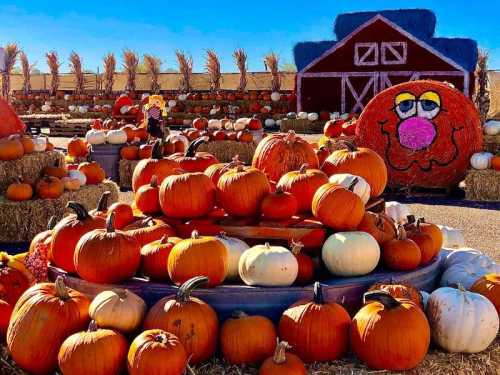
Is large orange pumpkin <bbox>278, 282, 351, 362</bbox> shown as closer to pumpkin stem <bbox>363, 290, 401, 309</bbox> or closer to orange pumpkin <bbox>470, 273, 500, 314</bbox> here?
pumpkin stem <bbox>363, 290, 401, 309</bbox>

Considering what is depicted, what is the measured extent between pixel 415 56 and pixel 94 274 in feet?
59.4

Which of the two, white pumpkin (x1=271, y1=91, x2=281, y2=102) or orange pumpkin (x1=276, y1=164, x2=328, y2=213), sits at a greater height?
white pumpkin (x1=271, y1=91, x2=281, y2=102)

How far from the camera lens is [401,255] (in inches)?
140

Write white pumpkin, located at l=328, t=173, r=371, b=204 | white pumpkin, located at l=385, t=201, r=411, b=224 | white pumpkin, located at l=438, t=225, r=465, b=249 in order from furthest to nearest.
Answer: white pumpkin, located at l=385, t=201, r=411, b=224 < white pumpkin, located at l=438, t=225, r=465, b=249 < white pumpkin, located at l=328, t=173, r=371, b=204

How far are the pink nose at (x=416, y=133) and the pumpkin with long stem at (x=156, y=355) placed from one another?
295 inches

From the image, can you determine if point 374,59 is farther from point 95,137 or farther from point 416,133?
point 95,137

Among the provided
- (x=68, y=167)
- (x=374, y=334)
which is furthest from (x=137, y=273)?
(x=68, y=167)

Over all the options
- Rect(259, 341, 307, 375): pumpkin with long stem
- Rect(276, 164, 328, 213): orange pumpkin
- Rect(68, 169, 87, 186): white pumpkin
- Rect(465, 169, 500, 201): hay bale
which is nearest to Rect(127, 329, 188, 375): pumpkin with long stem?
Rect(259, 341, 307, 375): pumpkin with long stem

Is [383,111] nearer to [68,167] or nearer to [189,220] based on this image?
[68,167]

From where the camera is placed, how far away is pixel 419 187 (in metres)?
9.84

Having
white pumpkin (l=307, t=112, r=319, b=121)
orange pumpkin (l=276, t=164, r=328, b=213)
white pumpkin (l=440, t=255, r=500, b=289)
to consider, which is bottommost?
white pumpkin (l=440, t=255, r=500, b=289)

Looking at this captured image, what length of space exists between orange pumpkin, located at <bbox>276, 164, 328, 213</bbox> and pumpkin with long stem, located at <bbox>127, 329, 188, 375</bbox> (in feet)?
4.38

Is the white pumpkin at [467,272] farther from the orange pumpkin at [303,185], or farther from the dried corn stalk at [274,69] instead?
the dried corn stalk at [274,69]

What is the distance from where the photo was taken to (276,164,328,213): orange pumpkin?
3869 mm
